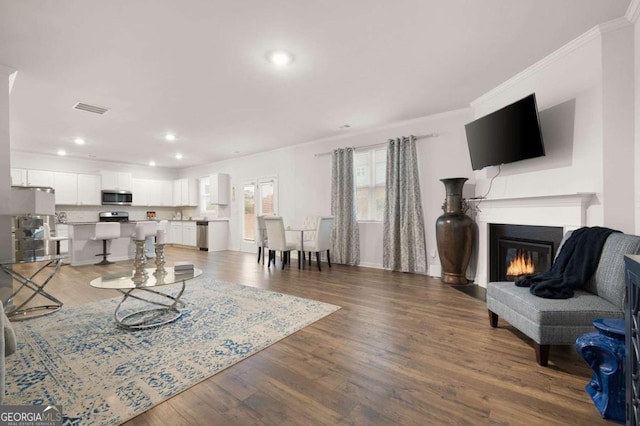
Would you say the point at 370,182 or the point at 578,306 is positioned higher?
the point at 370,182

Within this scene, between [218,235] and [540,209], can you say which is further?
[218,235]

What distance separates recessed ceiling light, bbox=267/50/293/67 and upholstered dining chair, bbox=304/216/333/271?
2.86 m

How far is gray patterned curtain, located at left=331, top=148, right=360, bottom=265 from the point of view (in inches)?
223

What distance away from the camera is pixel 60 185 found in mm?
7285

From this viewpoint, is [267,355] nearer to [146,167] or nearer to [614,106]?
[614,106]

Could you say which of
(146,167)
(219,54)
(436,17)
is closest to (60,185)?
(146,167)

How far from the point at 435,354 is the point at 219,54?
132 inches

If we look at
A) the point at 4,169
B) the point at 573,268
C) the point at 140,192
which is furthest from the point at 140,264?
the point at 140,192

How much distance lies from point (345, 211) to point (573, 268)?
150 inches

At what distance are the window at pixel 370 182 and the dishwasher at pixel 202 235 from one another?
4702 millimetres

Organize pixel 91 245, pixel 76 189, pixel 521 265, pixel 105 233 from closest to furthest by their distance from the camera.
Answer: pixel 521 265 → pixel 105 233 → pixel 91 245 → pixel 76 189

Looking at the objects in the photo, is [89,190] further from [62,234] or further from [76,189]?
[62,234]

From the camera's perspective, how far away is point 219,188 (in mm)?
8359

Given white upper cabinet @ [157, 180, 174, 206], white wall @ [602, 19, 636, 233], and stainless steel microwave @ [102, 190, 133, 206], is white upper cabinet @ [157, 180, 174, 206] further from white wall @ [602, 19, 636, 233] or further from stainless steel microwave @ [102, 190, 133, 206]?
white wall @ [602, 19, 636, 233]
